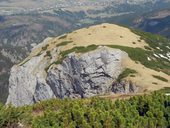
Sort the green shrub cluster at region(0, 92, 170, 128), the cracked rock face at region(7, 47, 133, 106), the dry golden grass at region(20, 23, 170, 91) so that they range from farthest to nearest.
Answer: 1. the dry golden grass at region(20, 23, 170, 91)
2. the cracked rock face at region(7, 47, 133, 106)
3. the green shrub cluster at region(0, 92, 170, 128)

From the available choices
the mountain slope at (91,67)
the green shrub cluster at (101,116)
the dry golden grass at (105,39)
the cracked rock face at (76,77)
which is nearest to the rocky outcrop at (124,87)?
the mountain slope at (91,67)

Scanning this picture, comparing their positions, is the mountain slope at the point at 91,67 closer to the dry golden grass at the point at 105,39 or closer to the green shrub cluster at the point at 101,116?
the dry golden grass at the point at 105,39

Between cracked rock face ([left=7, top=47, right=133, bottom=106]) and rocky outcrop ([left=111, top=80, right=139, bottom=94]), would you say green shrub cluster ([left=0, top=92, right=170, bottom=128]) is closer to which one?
rocky outcrop ([left=111, top=80, right=139, bottom=94])

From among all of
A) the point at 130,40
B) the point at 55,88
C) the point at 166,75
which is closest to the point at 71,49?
the point at 55,88

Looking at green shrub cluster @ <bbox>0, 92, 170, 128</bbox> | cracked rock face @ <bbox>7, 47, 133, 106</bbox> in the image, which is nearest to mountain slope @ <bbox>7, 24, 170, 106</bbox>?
cracked rock face @ <bbox>7, 47, 133, 106</bbox>

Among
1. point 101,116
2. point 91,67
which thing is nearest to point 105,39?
point 91,67

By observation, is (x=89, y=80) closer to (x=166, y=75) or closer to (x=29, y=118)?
(x=166, y=75)

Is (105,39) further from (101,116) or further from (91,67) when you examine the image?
(101,116)

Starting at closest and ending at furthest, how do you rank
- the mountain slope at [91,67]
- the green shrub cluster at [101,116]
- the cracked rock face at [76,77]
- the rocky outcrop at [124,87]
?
the green shrub cluster at [101,116] < the rocky outcrop at [124,87] < the mountain slope at [91,67] < the cracked rock face at [76,77]
